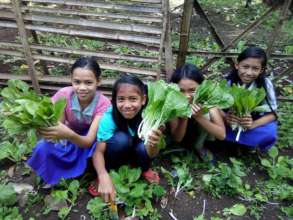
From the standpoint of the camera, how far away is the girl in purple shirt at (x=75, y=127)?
285 centimetres

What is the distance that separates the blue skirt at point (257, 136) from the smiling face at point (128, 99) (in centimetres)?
108

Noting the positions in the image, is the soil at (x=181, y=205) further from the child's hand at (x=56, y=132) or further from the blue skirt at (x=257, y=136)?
the child's hand at (x=56, y=132)

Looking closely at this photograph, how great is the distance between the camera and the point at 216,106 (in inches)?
113

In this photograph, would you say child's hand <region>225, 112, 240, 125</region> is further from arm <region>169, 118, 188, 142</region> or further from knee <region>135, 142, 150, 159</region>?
knee <region>135, 142, 150, 159</region>

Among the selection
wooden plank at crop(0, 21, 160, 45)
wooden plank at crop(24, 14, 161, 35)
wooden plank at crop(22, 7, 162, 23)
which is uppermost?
wooden plank at crop(22, 7, 162, 23)

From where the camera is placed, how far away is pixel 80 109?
9.82 feet

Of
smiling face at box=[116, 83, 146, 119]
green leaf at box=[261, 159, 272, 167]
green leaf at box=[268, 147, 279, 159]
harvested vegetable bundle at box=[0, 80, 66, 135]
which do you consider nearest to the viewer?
harvested vegetable bundle at box=[0, 80, 66, 135]

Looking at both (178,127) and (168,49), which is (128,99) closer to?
(178,127)

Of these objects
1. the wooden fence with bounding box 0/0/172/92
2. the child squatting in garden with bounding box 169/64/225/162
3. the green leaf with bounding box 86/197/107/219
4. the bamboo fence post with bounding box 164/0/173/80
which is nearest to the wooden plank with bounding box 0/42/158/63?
the wooden fence with bounding box 0/0/172/92

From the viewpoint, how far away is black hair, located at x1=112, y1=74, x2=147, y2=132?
8.91ft

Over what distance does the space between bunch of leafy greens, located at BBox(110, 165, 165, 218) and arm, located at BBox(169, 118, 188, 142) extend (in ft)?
1.64

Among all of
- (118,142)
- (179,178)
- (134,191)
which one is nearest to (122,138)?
(118,142)

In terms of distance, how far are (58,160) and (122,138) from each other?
1.96ft

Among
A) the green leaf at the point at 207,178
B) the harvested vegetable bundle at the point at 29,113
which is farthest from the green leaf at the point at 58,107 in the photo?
the green leaf at the point at 207,178
